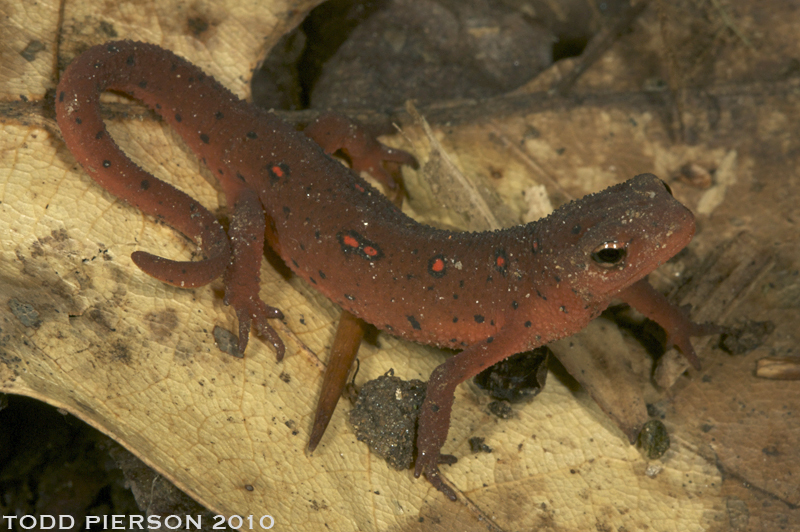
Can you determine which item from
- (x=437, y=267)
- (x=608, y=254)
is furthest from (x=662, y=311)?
(x=437, y=267)

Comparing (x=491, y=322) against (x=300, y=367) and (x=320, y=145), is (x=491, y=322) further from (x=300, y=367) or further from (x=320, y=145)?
(x=320, y=145)

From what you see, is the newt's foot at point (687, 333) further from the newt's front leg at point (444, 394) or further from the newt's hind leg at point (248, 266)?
the newt's hind leg at point (248, 266)

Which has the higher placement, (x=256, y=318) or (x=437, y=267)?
(x=437, y=267)

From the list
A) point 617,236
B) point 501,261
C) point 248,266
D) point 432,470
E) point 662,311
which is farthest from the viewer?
point 662,311

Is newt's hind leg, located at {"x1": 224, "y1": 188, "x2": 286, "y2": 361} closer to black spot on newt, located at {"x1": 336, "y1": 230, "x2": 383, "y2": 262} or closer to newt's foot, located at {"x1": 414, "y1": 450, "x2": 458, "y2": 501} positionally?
black spot on newt, located at {"x1": 336, "y1": 230, "x2": 383, "y2": 262}

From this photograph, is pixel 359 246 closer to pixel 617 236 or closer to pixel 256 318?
pixel 256 318

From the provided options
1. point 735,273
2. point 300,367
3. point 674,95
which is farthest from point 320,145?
point 735,273

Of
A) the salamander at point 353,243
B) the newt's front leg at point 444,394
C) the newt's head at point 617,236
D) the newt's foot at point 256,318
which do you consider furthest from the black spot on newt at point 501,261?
the newt's foot at point 256,318
